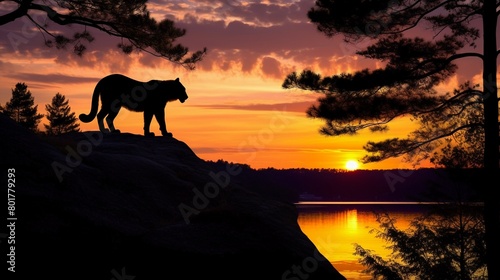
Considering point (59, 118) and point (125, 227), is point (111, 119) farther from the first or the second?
point (59, 118)

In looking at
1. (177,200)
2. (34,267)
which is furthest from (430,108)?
(34,267)

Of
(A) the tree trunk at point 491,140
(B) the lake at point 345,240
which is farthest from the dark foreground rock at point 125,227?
(B) the lake at point 345,240

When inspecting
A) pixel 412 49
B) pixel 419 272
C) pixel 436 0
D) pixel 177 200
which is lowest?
pixel 419 272

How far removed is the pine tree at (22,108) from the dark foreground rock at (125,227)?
4725 centimetres

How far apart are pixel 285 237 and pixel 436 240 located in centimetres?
1128

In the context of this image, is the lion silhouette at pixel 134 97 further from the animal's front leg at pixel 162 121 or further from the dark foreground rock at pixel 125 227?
the dark foreground rock at pixel 125 227

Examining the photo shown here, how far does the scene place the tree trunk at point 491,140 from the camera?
12875mm

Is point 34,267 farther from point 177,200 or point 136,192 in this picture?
point 177,200

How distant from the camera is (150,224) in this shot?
831cm

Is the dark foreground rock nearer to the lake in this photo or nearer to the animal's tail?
the animal's tail

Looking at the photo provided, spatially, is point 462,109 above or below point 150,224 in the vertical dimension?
above

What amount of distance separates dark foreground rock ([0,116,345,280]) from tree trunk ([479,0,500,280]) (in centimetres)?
594

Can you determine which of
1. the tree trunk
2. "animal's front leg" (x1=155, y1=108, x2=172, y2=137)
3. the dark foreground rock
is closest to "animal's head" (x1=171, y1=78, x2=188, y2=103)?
"animal's front leg" (x1=155, y1=108, x2=172, y2=137)

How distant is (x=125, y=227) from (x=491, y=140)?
921 centimetres
